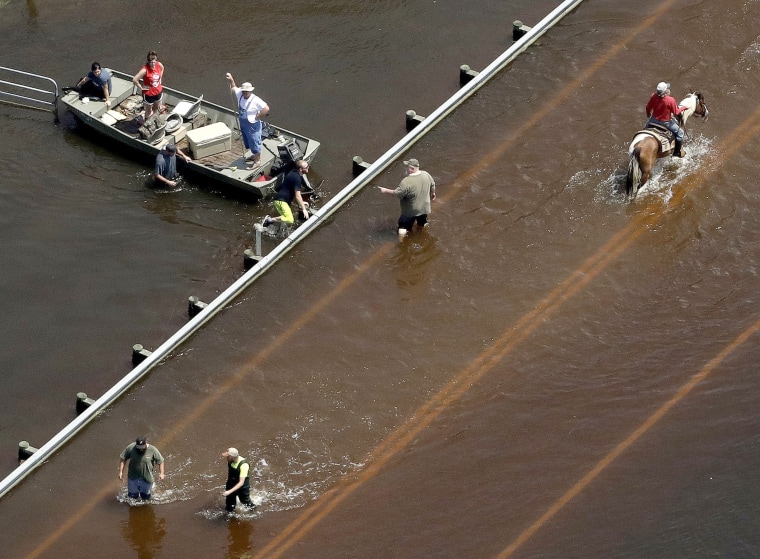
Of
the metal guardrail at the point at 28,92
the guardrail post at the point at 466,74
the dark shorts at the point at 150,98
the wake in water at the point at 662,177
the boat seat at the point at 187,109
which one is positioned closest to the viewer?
the wake in water at the point at 662,177

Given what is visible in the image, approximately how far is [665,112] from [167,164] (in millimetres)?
8875

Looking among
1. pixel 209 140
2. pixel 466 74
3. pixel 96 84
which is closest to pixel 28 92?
pixel 96 84

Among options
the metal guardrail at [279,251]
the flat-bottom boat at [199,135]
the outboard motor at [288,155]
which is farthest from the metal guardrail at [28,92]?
the metal guardrail at [279,251]

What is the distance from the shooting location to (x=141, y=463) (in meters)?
18.7

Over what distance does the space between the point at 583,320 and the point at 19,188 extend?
35.0 feet

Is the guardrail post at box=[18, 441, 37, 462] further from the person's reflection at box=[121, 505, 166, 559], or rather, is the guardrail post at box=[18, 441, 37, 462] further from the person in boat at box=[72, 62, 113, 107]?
the person in boat at box=[72, 62, 113, 107]

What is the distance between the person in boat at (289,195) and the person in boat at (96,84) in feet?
16.0

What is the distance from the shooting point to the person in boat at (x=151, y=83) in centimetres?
2569

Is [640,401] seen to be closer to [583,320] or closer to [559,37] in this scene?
[583,320]

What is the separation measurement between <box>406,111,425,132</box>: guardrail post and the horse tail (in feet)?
13.7

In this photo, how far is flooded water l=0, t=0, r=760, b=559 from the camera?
18953 mm

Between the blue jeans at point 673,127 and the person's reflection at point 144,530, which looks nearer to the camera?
the person's reflection at point 144,530

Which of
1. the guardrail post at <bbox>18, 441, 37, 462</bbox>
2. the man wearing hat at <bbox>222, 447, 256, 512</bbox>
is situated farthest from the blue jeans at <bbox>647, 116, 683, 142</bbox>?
the guardrail post at <bbox>18, 441, 37, 462</bbox>

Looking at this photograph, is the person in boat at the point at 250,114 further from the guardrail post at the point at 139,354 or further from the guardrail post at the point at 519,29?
the guardrail post at the point at 519,29
